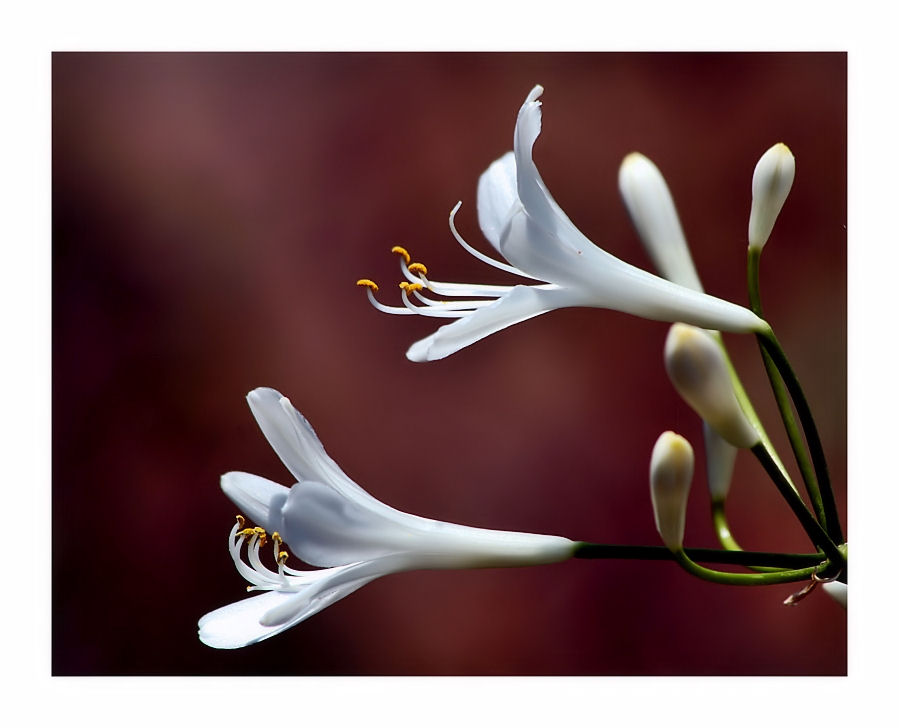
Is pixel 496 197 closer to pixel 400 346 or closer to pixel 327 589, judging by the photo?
pixel 327 589

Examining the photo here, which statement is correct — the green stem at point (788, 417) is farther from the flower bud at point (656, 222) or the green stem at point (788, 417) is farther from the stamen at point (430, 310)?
the stamen at point (430, 310)

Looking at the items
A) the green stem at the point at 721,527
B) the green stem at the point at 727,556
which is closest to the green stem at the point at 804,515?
the green stem at the point at 727,556

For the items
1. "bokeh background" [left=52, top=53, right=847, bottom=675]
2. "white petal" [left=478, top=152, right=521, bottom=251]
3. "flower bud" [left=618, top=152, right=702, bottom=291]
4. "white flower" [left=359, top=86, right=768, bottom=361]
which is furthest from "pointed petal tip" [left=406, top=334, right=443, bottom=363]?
"bokeh background" [left=52, top=53, right=847, bottom=675]

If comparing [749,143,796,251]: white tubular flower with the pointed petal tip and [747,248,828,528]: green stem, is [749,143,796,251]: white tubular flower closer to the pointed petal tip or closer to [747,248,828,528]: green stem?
[747,248,828,528]: green stem

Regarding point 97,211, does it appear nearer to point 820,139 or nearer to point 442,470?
point 442,470

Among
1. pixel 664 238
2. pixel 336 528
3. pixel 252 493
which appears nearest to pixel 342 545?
pixel 336 528

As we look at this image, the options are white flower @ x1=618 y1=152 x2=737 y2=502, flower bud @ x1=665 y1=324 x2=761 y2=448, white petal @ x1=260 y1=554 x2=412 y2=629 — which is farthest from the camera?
white flower @ x1=618 y1=152 x2=737 y2=502
